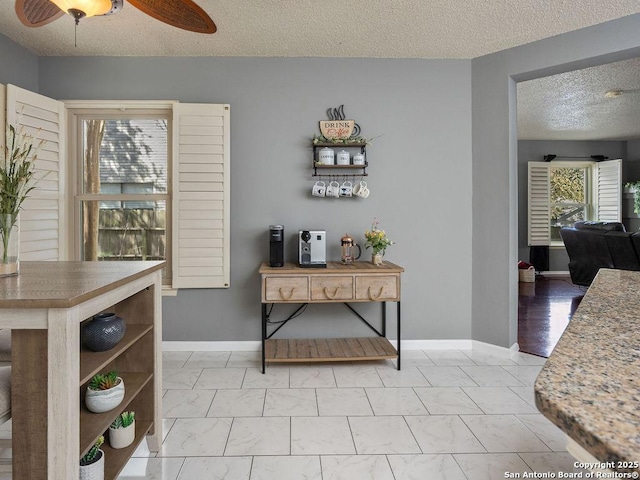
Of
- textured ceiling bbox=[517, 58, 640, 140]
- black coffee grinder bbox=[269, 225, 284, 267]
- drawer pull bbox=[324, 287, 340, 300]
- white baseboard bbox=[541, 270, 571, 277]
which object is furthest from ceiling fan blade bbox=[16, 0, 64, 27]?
white baseboard bbox=[541, 270, 571, 277]

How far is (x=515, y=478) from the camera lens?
1731mm

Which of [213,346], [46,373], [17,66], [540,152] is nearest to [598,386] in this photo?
[46,373]

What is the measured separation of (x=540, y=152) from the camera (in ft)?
24.1

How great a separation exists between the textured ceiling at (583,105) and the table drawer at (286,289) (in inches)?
133

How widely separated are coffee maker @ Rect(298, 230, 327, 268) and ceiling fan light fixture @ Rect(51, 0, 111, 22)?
1.83 metres

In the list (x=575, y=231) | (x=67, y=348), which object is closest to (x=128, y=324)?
(x=67, y=348)

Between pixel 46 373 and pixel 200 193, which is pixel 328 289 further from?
pixel 46 373

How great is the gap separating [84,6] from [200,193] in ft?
5.69

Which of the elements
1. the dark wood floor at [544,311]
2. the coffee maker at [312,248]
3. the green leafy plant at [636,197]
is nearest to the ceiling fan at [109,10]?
the coffee maker at [312,248]

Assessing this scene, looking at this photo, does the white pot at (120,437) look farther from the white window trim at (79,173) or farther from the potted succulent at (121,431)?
the white window trim at (79,173)

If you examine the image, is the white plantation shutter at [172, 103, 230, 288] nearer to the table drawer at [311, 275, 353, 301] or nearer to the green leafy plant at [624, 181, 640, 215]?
the table drawer at [311, 275, 353, 301]

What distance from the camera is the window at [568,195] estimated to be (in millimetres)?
7199

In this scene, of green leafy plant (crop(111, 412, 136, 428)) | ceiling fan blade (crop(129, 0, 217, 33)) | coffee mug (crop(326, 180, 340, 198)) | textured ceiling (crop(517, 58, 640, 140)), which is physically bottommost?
green leafy plant (crop(111, 412, 136, 428))

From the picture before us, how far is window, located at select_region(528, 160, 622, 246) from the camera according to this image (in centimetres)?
720
